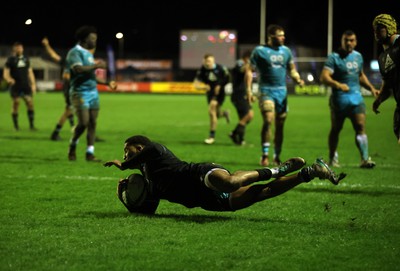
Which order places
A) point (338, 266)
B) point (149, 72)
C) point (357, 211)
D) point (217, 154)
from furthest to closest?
point (149, 72) < point (217, 154) < point (357, 211) < point (338, 266)

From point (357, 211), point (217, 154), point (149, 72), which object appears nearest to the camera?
point (357, 211)

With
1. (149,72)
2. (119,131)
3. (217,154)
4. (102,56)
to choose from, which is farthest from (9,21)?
(217,154)

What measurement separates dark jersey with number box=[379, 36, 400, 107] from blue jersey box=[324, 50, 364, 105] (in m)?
4.52

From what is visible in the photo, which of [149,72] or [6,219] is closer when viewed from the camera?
[6,219]

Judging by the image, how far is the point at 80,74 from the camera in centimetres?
1263

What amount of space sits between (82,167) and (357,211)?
5.51 m

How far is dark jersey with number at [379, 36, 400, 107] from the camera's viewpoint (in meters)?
7.21

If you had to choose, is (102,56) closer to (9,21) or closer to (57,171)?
(9,21)

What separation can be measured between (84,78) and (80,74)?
11 cm

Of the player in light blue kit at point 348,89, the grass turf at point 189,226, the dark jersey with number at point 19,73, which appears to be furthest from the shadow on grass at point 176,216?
the dark jersey with number at point 19,73

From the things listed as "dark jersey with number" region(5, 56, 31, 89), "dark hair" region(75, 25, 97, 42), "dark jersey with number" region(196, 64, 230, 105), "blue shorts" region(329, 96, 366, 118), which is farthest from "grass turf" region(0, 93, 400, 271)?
"dark jersey with number" region(5, 56, 31, 89)

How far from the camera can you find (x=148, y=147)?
289 inches

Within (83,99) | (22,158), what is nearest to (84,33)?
(83,99)

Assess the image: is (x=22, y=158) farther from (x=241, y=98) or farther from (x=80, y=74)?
(x=241, y=98)
